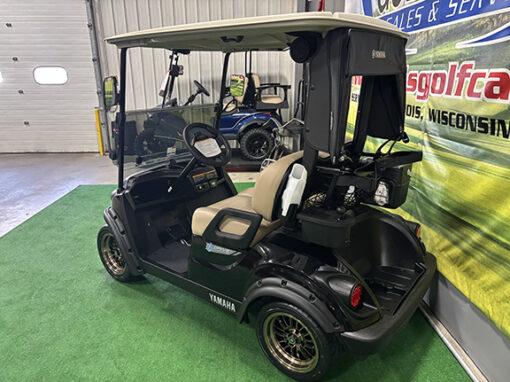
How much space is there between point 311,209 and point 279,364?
2.67ft

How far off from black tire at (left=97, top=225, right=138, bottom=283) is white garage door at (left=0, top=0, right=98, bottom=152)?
5.43 meters

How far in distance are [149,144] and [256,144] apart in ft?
12.1

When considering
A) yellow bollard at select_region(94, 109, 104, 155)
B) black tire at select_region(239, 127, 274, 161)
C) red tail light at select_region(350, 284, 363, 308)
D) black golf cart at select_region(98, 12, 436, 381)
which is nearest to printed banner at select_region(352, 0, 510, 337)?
black golf cart at select_region(98, 12, 436, 381)

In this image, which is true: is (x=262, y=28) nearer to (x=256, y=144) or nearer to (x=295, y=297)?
(x=295, y=297)

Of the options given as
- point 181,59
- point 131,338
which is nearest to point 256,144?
point 181,59

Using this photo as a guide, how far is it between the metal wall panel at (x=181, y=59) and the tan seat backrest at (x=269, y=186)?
5565mm

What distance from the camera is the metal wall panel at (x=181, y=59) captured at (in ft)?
21.6

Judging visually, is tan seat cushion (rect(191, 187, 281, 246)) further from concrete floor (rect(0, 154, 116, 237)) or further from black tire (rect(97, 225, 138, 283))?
concrete floor (rect(0, 154, 116, 237))

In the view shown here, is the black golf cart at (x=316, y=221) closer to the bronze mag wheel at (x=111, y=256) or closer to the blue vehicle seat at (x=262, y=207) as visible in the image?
the blue vehicle seat at (x=262, y=207)

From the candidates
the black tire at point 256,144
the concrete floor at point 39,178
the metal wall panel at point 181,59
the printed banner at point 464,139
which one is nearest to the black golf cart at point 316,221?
the printed banner at point 464,139

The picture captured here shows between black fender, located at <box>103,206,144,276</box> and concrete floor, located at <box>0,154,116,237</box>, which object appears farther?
concrete floor, located at <box>0,154,116,237</box>

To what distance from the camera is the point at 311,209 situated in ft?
5.57

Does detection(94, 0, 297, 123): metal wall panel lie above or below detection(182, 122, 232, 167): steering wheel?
above

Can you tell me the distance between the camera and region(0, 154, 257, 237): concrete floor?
14.1 feet
